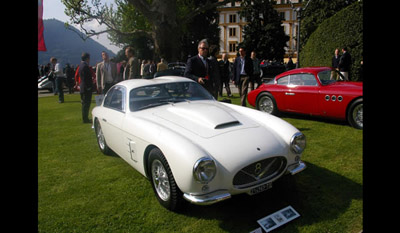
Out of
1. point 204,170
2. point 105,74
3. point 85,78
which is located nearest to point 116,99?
point 204,170

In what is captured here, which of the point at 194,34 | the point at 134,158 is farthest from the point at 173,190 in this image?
the point at 194,34

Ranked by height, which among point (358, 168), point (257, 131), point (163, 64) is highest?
point (163, 64)

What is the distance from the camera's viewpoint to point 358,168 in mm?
4086

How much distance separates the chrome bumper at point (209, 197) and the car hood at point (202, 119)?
0.63 meters

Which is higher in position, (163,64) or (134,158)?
(163,64)

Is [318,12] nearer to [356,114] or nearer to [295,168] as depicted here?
[356,114]

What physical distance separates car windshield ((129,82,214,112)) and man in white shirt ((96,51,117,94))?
4512mm

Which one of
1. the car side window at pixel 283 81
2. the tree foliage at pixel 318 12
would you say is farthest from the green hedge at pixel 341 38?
the tree foliage at pixel 318 12

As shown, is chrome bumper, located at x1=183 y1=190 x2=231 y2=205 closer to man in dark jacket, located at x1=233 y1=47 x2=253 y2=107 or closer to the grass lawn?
the grass lawn

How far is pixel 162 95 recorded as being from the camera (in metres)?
4.33

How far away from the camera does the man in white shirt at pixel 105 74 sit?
8.36 metres

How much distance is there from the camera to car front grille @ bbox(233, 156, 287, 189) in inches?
113

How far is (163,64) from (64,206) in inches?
343
